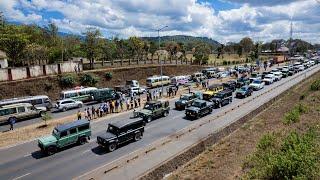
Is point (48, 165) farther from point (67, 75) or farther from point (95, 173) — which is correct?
point (67, 75)

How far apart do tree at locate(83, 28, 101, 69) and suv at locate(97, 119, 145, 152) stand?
3942 centimetres

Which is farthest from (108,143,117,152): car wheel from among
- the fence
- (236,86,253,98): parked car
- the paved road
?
the fence

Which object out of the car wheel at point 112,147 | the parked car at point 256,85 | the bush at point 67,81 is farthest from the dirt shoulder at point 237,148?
the bush at point 67,81

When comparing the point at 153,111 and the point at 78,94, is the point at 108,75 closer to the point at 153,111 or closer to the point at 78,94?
the point at 78,94

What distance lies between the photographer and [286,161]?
16.2 meters

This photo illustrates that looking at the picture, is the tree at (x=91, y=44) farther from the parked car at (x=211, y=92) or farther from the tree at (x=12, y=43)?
the parked car at (x=211, y=92)

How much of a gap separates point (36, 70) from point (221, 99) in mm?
29583

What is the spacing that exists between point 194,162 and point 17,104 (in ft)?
77.9

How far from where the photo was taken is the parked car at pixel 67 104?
40769 mm

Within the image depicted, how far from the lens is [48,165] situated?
73.9 ft

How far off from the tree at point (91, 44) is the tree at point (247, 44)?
131 m

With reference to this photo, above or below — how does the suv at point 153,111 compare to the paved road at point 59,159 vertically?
above

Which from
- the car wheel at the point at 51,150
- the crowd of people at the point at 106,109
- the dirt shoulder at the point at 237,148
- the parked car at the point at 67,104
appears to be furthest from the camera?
the parked car at the point at 67,104

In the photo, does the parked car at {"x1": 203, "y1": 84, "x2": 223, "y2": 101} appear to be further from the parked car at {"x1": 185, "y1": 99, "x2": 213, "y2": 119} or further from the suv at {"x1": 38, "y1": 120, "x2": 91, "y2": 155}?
the suv at {"x1": 38, "y1": 120, "x2": 91, "y2": 155}
